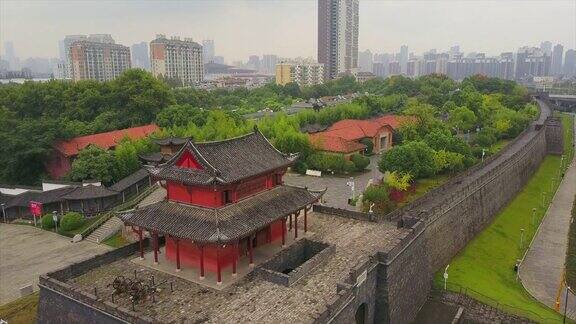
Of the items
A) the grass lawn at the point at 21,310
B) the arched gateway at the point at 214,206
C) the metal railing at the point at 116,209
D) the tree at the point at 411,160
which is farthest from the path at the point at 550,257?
the metal railing at the point at 116,209

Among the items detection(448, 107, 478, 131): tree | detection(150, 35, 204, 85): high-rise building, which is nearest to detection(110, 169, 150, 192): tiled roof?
detection(448, 107, 478, 131): tree

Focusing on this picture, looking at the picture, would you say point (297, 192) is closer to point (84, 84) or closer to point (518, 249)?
Answer: point (518, 249)

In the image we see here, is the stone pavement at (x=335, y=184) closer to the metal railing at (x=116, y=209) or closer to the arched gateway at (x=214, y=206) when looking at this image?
the metal railing at (x=116, y=209)

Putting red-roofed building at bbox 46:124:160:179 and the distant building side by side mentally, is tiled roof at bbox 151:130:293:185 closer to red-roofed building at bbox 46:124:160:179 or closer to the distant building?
red-roofed building at bbox 46:124:160:179

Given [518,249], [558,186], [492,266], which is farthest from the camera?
[558,186]

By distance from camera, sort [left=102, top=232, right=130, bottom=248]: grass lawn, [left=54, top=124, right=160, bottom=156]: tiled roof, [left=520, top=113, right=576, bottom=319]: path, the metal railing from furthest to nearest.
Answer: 1. [left=54, top=124, right=160, bottom=156]: tiled roof
2. the metal railing
3. [left=102, top=232, right=130, bottom=248]: grass lawn
4. [left=520, top=113, right=576, bottom=319]: path

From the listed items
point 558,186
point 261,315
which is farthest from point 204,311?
point 558,186
